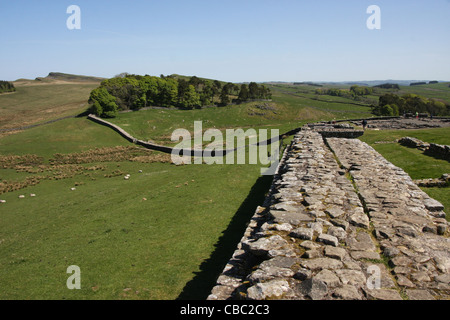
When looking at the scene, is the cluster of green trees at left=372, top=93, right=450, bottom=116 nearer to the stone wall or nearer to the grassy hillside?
the stone wall

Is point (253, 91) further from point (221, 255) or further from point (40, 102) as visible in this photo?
point (221, 255)

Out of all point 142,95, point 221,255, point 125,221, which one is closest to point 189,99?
point 142,95

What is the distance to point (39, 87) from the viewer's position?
132 m

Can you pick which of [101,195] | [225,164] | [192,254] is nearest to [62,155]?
[101,195]

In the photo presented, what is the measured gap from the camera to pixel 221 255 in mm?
9367

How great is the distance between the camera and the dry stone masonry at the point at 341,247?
14.8ft

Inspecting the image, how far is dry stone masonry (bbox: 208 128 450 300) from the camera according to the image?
452 cm

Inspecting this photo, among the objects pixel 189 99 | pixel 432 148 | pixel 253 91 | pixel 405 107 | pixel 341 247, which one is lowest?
pixel 341 247

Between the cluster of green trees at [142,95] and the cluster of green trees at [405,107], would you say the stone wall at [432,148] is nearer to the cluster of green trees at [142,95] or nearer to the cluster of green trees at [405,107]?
the cluster of green trees at [142,95]

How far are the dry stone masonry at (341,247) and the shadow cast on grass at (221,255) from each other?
2.09 m

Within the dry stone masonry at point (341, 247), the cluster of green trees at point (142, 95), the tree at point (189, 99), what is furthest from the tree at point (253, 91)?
the dry stone masonry at point (341, 247)

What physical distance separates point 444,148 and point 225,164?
15124 millimetres

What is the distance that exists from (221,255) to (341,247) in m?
4.65

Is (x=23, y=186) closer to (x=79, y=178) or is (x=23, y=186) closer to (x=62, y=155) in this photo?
(x=79, y=178)
